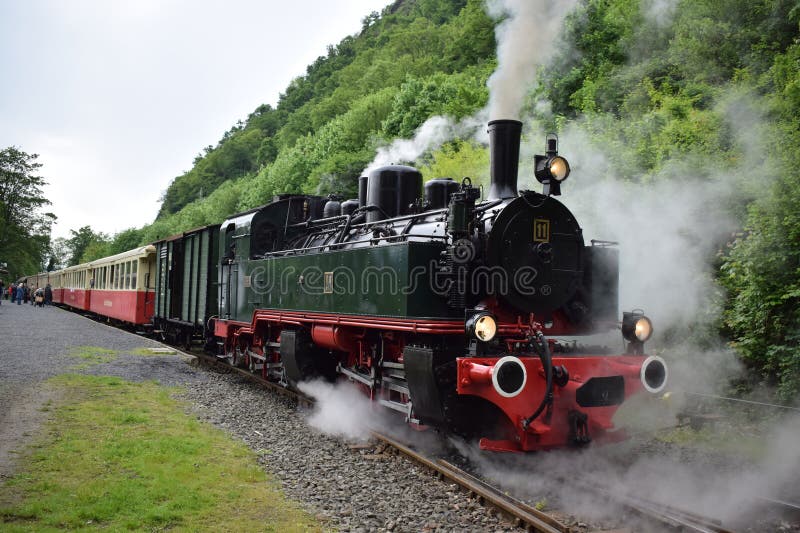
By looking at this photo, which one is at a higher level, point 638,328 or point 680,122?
point 680,122

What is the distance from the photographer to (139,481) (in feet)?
16.3

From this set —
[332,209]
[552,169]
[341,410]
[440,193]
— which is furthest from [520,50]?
[341,410]

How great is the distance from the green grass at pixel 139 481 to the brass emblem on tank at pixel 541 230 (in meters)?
3.14

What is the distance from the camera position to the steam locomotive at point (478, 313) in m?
5.20

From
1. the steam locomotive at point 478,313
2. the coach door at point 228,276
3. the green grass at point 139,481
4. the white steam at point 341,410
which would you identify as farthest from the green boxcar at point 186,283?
the green grass at point 139,481

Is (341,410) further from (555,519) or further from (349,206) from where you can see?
(555,519)

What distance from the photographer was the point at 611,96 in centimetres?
2123

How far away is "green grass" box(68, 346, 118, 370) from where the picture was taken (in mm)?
11708

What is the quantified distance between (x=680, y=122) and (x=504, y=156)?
9500 mm

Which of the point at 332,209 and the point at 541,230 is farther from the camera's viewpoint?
the point at 332,209

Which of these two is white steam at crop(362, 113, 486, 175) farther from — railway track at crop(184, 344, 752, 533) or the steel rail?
railway track at crop(184, 344, 752, 533)

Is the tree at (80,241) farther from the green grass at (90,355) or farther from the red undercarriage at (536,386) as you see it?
the red undercarriage at (536,386)

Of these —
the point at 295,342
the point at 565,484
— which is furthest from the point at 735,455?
the point at 295,342

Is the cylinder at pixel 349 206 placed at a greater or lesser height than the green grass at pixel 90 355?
greater
